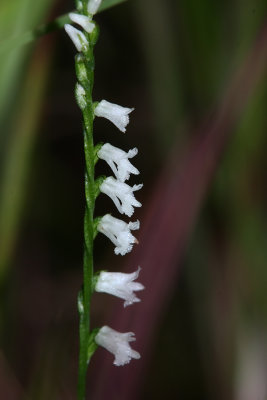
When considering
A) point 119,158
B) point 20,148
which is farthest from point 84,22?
point 20,148

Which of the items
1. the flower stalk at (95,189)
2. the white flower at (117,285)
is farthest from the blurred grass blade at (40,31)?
the white flower at (117,285)

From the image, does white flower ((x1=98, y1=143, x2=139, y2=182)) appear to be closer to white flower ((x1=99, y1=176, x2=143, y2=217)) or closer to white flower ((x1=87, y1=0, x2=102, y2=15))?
white flower ((x1=99, y1=176, x2=143, y2=217))

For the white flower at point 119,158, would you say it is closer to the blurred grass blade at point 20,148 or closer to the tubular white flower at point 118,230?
the tubular white flower at point 118,230

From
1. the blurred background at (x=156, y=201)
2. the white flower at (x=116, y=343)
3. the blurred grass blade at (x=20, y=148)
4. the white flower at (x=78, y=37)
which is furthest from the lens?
the blurred grass blade at (x=20, y=148)

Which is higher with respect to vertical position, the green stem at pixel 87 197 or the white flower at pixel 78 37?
the white flower at pixel 78 37

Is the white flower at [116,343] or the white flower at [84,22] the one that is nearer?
the white flower at [84,22]

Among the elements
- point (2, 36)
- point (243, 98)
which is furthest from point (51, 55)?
point (243, 98)
